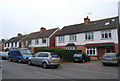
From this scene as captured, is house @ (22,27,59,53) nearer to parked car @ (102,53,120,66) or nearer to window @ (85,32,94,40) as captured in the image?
window @ (85,32,94,40)

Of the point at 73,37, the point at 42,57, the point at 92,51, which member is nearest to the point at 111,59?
the point at 42,57

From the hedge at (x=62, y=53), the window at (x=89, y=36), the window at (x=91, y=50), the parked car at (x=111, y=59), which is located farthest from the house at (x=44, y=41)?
the parked car at (x=111, y=59)

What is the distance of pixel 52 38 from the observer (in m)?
34.3

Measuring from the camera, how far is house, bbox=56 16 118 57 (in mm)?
22453

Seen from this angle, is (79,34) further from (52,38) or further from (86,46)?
(52,38)

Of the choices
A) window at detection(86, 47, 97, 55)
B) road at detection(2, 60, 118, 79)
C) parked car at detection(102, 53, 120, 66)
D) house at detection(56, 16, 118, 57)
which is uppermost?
house at detection(56, 16, 118, 57)

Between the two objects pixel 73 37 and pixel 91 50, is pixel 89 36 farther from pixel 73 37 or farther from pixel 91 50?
pixel 73 37

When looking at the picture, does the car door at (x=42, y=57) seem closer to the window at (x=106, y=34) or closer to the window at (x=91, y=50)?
the window at (x=91, y=50)

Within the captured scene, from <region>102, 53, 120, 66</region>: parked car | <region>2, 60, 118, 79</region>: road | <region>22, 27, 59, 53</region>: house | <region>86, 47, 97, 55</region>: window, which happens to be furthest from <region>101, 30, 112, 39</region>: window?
<region>22, 27, 59, 53</region>: house

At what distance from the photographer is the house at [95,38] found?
22.5 meters

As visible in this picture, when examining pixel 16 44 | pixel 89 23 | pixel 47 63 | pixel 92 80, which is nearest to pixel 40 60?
pixel 47 63

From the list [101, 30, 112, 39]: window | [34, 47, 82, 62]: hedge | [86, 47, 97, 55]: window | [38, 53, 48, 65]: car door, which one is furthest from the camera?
[86, 47, 97, 55]: window

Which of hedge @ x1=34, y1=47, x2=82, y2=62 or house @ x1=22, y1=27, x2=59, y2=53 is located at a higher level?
house @ x1=22, y1=27, x2=59, y2=53

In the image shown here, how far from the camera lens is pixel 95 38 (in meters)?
24.8
